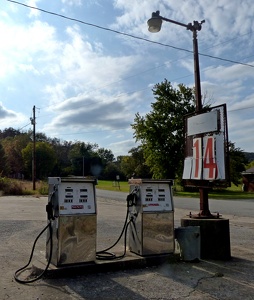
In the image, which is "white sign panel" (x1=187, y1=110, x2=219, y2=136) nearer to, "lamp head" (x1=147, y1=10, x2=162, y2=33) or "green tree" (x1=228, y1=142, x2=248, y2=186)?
"lamp head" (x1=147, y1=10, x2=162, y2=33)

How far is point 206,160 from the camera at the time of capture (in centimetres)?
729

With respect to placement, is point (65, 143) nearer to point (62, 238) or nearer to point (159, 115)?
point (159, 115)

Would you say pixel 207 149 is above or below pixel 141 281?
above

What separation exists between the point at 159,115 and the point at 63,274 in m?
37.2

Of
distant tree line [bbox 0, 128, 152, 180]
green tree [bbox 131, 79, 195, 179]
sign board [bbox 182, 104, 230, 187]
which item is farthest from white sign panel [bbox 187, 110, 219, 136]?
distant tree line [bbox 0, 128, 152, 180]

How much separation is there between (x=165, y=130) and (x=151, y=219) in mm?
34801

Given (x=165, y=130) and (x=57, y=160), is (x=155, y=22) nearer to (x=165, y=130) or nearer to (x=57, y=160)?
(x=165, y=130)

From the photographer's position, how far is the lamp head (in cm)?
847

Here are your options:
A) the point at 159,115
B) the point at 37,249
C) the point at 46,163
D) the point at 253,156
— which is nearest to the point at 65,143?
the point at 46,163

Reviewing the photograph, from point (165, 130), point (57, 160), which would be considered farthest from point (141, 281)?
point (57, 160)

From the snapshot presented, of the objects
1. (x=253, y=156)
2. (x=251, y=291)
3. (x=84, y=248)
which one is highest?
(x=253, y=156)

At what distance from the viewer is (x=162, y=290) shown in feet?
16.6

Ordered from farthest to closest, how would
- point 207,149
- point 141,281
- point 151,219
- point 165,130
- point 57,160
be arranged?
point 57,160 < point 165,130 < point 207,149 < point 151,219 < point 141,281

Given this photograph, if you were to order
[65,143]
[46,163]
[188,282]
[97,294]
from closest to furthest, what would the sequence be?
[97,294] < [188,282] < [46,163] < [65,143]
